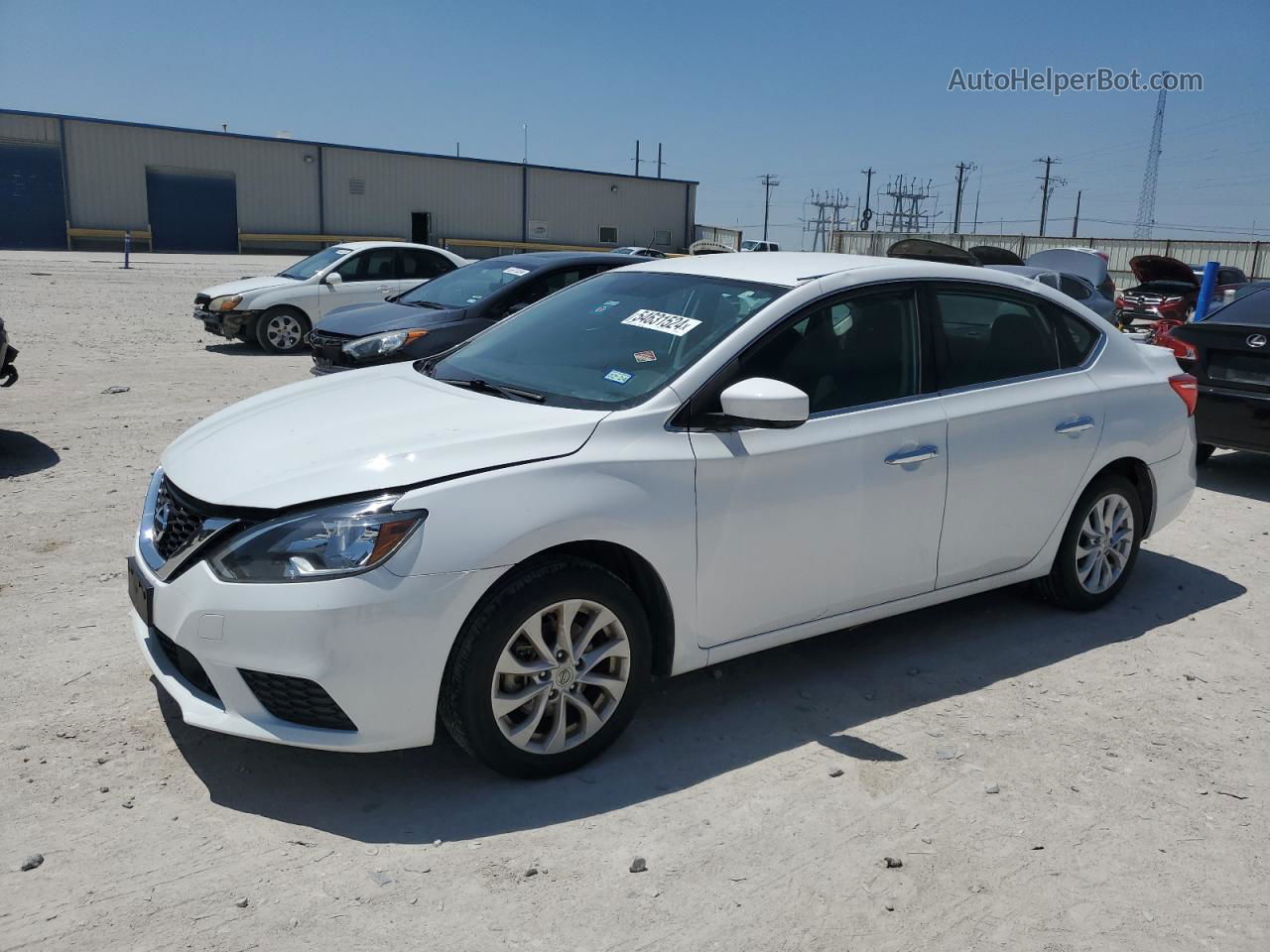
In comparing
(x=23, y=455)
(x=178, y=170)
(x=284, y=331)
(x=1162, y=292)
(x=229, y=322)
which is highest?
(x=178, y=170)

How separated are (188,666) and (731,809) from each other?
179 cm

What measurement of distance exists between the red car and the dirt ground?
13.4 m

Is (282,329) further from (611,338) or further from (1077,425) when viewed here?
(1077,425)

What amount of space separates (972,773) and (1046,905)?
73 cm

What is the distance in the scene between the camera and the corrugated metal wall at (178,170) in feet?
131

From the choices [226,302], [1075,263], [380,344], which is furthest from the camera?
[1075,263]

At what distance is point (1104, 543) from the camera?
514 cm

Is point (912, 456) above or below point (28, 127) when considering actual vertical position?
below

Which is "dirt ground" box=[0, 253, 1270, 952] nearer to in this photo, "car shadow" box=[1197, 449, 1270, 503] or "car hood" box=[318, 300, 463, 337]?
"car shadow" box=[1197, 449, 1270, 503]

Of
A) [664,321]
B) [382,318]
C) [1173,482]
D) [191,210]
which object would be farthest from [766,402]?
[191,210]

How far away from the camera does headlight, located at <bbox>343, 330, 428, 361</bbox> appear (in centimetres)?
941

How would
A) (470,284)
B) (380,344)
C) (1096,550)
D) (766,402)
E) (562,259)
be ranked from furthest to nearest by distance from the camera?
(470,284) < (562,259) < (380,344) < (1096,550) < (766,402)

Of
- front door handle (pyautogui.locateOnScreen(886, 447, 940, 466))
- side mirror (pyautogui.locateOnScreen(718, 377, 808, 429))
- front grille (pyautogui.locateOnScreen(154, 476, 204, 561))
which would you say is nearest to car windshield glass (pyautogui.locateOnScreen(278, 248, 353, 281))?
front grille (pyautogui.locateOnScreen(154, 476, 204, 561))

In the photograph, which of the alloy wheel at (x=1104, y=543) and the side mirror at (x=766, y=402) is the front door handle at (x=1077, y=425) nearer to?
the alloy wheel at (x=1104, y=543)
